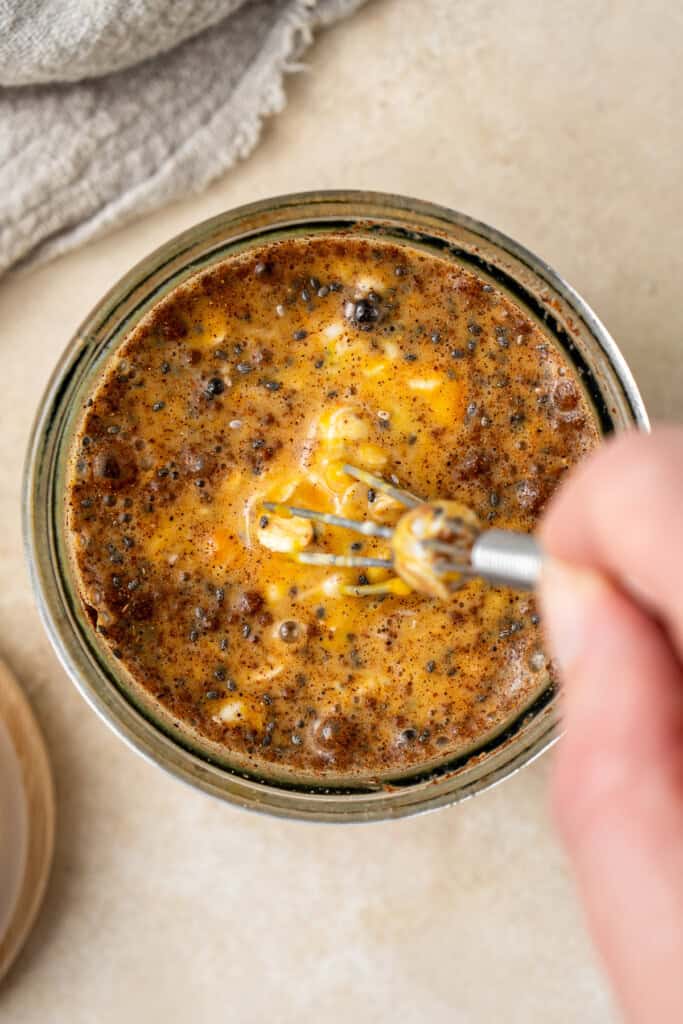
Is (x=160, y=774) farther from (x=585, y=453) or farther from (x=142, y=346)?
(x=585, y=453)

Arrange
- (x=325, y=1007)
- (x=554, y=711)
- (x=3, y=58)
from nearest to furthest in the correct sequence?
(x=554, y=711) < (x=3, y=58) < (x=325, y=1007)

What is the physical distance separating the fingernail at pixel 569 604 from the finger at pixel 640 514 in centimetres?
2

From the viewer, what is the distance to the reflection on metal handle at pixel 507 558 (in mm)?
782

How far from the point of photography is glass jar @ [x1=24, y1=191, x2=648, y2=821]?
1213 millimetres

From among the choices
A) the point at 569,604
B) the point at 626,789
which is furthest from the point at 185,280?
the point at 626,789

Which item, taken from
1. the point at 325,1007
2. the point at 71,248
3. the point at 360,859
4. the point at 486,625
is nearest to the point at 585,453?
the point at 486,625

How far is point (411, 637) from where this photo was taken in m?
1.23

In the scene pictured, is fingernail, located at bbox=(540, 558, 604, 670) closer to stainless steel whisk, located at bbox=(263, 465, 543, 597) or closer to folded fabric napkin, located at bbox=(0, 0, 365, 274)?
stainless steel whisk, located at bbox=(263, 465, 543, 597)

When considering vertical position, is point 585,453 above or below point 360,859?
above

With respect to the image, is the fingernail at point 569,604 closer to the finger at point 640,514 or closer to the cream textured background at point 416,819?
the finger at point 640,514

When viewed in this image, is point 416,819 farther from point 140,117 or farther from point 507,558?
point 140,117

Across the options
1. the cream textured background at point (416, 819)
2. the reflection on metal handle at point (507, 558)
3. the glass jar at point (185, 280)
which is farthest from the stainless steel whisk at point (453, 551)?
the cream textured background at point (416, 819)

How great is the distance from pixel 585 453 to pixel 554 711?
299 millimetres

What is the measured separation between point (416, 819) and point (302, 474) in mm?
524
